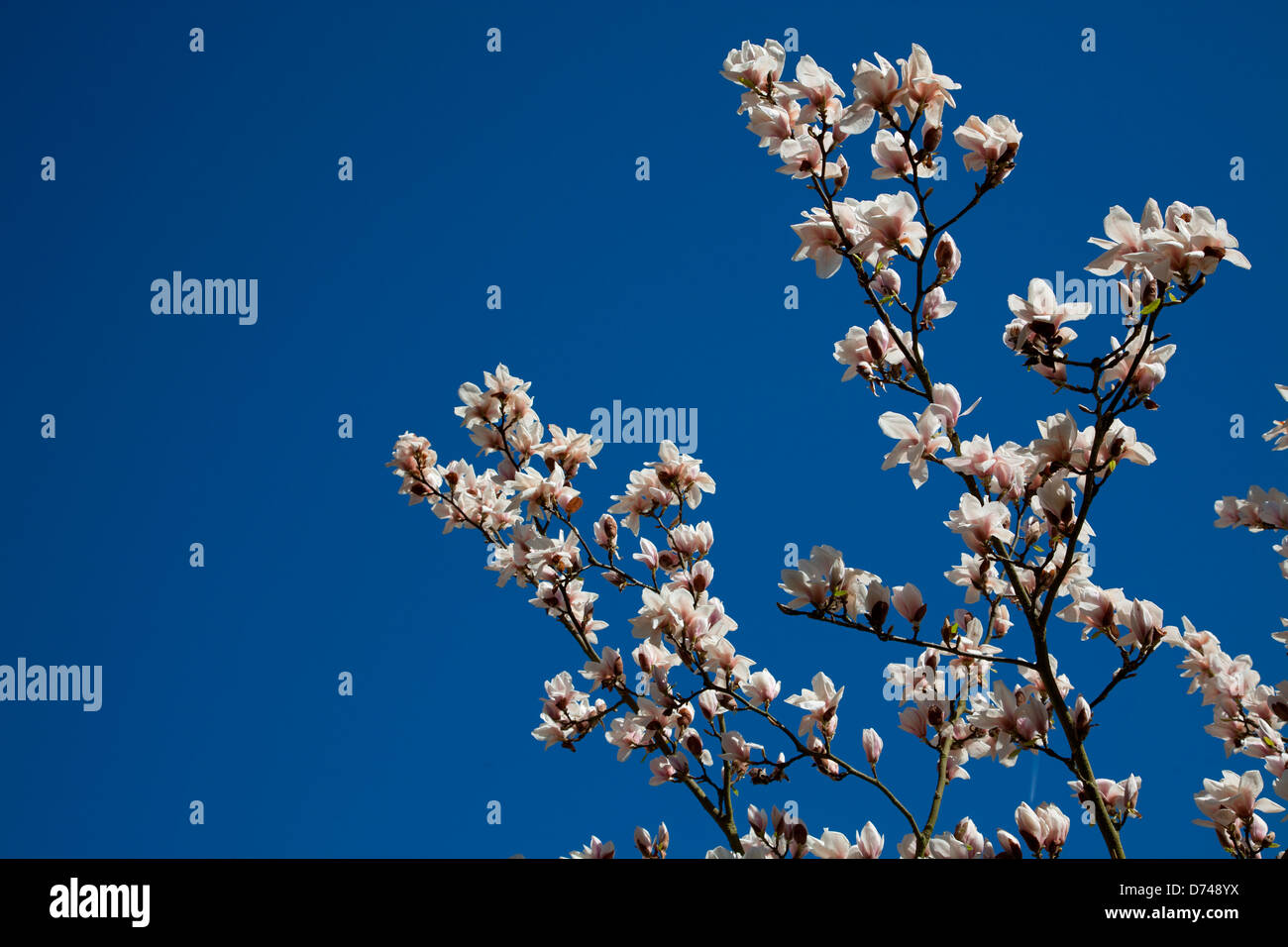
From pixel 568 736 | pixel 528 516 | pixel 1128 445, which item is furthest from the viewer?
pixel 528 516

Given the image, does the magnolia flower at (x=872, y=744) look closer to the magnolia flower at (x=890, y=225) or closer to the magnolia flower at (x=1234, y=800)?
the magnolia flower at (x=1234, y=800)

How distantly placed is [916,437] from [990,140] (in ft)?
2.10

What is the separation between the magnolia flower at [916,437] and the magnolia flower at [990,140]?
0.55 m

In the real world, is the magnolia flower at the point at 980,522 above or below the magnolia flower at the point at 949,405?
below

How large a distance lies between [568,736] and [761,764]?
61cm

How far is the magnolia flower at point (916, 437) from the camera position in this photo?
1.75 m

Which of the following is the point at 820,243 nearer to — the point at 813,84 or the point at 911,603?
the point at 813,84

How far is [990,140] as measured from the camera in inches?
70.6

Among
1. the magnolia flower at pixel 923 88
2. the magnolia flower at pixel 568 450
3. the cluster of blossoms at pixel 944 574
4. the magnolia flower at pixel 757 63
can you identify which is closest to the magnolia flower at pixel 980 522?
the cluster of blossoms at pixel 944 574

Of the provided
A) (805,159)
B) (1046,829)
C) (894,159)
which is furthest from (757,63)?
(1046,829)

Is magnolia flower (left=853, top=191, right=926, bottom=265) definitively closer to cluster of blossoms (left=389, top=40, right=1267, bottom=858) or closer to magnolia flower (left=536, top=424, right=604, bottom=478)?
cluster of blossoms (left=389, top=40, right=1267, bottom=858)
